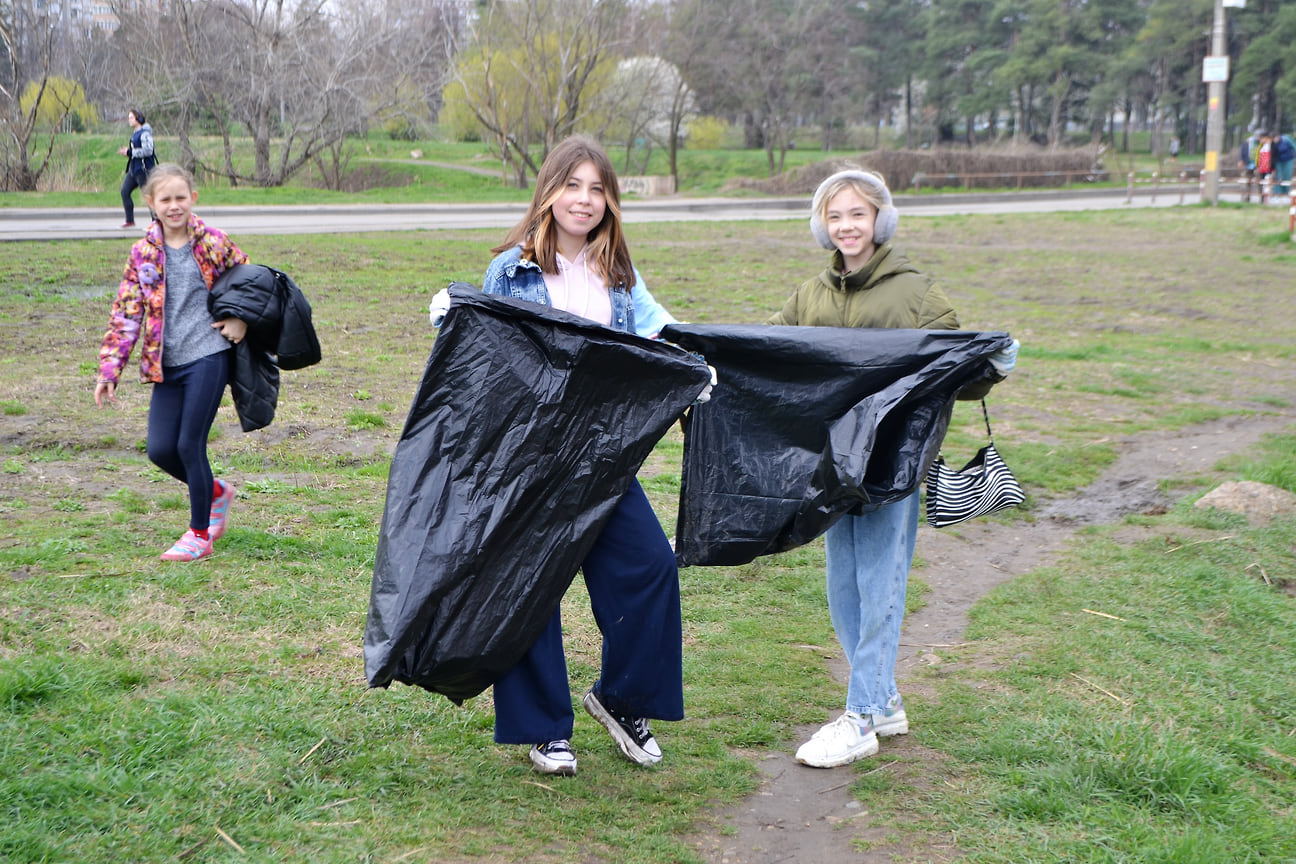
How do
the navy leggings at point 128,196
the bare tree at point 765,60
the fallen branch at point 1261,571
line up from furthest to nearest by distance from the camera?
1. the bare tree at point 765,60
2. the navy leggings at point 128,196
3. the fallen branch at point 1261,571

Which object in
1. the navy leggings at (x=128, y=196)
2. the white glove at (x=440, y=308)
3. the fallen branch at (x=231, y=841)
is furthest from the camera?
the navy leggings at (x=128, y=196)

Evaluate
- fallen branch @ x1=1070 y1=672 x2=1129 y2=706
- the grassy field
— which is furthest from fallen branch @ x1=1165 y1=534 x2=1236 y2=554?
fallen branch @ x1=1070 y1=672 x2=1129 y2=706

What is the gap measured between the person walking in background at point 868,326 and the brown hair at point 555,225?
612 mm

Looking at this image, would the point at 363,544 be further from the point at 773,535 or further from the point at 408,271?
the point at 408,271

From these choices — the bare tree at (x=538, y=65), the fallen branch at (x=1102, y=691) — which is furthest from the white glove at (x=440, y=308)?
the bare tree at (x=538, y=65)

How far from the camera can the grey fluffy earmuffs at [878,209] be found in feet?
11.4

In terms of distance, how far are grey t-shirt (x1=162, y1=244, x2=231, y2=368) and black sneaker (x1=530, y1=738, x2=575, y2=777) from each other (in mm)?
2386

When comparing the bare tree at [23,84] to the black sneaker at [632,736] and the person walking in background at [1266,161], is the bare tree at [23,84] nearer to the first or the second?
the black sneaker at [632,736]

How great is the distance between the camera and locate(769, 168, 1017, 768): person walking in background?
11.4ft

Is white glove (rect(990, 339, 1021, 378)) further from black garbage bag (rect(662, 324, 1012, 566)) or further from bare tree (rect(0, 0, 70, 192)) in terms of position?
bare tree (rect(0, 0, 70, 192))

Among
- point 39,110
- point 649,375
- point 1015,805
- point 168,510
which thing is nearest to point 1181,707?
point 1015,805

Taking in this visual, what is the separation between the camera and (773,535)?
3.57m

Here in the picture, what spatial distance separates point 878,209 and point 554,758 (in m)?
1.89

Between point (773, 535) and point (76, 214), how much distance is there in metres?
18.2
